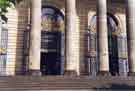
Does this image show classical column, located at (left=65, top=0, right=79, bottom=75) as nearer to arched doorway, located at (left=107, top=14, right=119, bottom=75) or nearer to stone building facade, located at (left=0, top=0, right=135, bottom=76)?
stone building facade, located at (left=0, top=0, right=135, bottom=76)

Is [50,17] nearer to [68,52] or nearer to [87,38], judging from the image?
[87,38]

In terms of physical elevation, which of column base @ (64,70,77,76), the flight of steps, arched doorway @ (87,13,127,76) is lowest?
the flight of steps

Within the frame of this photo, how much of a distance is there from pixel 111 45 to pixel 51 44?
25.6 feet

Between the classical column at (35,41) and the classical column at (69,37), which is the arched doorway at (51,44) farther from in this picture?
the classical column at (35,41)

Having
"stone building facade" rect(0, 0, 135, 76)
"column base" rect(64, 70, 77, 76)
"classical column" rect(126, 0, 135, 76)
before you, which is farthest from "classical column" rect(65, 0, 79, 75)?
"classical column" rect(126, 0, 135, 76)

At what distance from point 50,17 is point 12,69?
7885 mm

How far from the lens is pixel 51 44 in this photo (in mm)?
38812

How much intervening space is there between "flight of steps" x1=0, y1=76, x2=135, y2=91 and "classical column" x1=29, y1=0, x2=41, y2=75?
3.81 metres

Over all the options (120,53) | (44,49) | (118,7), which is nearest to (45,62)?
(44,49)

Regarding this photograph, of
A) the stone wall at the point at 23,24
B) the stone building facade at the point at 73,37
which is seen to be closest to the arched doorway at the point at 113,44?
the stone building facade at the point at 73,37

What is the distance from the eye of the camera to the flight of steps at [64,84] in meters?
24.5

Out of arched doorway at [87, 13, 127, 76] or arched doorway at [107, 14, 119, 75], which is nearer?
arched doorway at [87, 13, 127, 76]

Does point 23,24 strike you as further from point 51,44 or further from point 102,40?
point 102,40

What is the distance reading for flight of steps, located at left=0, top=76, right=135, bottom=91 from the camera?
24547 millimetres
